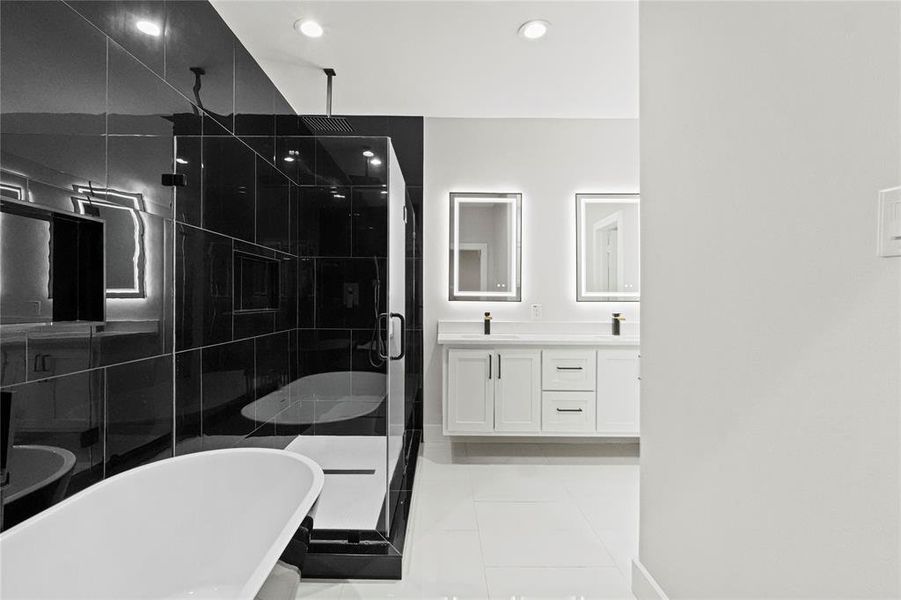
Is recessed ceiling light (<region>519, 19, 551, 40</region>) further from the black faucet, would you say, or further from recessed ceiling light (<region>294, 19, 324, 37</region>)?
the black faucet

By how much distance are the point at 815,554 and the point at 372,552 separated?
62.5 inches

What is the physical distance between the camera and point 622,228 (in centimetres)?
396

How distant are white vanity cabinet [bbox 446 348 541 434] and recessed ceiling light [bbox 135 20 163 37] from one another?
2.45m

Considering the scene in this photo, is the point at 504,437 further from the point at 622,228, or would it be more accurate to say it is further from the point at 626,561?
the point at 622,228

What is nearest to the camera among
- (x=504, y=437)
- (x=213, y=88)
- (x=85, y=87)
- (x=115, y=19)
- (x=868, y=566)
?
(x=868, y=566)

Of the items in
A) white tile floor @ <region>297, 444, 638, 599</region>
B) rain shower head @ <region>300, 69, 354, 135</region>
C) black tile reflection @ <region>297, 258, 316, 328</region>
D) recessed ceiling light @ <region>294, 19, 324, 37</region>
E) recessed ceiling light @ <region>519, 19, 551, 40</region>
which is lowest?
white tile floor @ <region>297, 444, 638, 599</region>

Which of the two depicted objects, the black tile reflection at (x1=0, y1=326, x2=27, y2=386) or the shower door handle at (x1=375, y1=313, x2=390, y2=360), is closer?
the black tile reflection at (x1=0, y1=326, x2=27, y2=386)

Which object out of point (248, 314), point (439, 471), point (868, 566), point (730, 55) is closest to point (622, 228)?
point (439, 471)

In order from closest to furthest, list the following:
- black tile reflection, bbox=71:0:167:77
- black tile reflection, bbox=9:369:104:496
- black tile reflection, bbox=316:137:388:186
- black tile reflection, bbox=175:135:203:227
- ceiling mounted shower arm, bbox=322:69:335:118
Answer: black tile reflection, bbox=9:369:104:496, black tile reflection, bbox=71:0:167:77, black tile reflection, bbox=175:135:203:227, black tile reflection, bbox=316:137:388:186, ceiling mounted shower arm, bbox=322:69:335:118

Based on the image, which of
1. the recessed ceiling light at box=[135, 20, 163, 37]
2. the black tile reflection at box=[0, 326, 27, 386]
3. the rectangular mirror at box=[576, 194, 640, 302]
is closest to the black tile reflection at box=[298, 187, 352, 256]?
the recessed ceiling light at box=[135, 20, 163, 37]

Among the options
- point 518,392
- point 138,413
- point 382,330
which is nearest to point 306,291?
point 382,330

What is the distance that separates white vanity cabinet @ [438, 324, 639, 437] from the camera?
3443mm

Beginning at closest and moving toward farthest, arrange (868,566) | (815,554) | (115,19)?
(868,566) < (815,554) < (115,19)

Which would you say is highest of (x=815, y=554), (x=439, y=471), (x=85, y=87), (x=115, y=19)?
(x=115, y=19)
